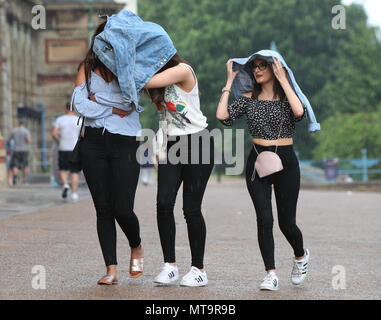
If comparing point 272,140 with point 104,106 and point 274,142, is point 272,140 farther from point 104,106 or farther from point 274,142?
point 104,106

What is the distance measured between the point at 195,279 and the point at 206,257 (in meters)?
1.75

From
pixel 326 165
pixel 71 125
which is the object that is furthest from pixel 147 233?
pixel 326 165

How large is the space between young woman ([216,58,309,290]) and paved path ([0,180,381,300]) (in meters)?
0.33

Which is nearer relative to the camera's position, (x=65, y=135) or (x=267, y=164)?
(x=267, y=164)

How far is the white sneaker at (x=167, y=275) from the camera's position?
19.0 ft

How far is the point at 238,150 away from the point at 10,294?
6.11 ft

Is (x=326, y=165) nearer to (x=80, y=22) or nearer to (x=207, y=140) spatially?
(x=80, y=22)

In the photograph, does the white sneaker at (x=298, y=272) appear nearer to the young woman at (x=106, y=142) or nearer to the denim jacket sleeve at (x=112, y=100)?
the young woman at (x=106, y=142)

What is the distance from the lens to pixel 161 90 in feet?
18.9

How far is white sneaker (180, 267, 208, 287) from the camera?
5785mm

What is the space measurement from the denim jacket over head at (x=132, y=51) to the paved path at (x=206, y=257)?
4.38 ft

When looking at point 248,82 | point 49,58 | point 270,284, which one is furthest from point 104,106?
point 49,58

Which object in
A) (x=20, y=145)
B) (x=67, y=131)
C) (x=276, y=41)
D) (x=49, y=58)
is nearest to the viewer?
(x=67, y=131)

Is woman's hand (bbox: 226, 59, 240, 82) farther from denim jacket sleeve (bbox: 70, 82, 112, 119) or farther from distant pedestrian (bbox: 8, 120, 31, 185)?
distant pedestrian (bbox: 8, 120, 31, 185)
